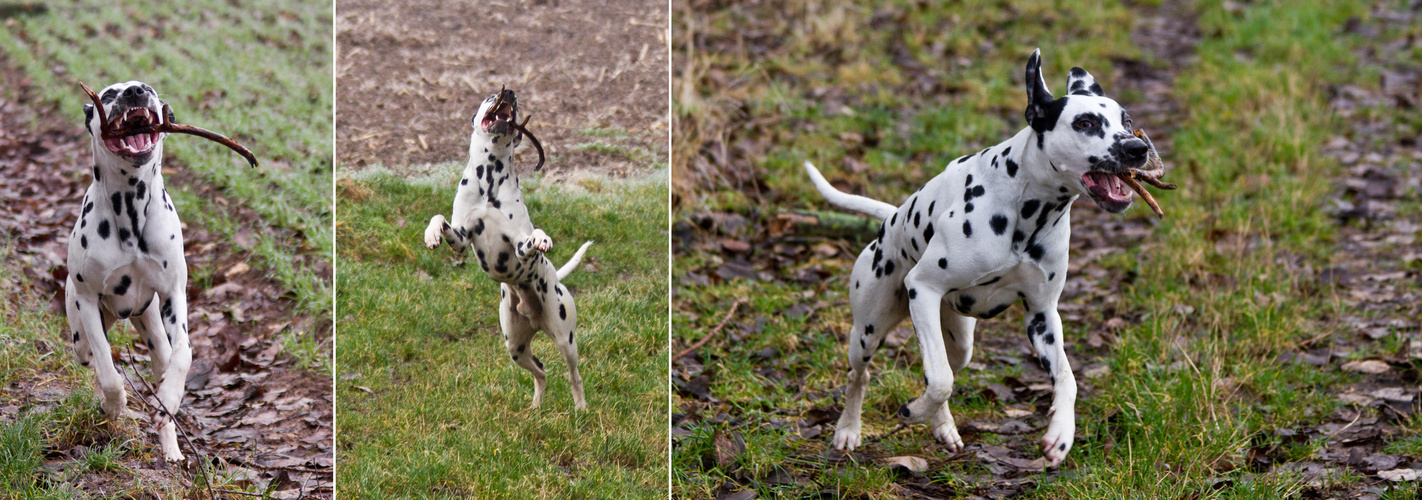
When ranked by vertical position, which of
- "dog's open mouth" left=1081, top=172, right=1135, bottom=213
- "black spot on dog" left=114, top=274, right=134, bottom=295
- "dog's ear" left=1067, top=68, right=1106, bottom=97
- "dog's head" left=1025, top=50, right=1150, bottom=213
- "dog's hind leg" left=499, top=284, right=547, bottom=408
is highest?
"dog's ear" left=1067, top=68, right=1106, bottom=97

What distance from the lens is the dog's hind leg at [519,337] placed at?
12.5ft

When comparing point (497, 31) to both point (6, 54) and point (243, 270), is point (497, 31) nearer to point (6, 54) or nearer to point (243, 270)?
point (243, 270)

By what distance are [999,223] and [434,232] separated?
1936mm

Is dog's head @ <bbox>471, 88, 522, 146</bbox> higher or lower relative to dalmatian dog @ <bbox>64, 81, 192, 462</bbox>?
higher

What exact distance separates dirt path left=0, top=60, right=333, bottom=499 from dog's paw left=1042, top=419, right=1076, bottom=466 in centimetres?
309

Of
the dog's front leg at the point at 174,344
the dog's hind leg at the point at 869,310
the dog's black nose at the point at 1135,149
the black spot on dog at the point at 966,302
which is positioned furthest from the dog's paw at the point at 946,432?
the dog's front leg at the point at 174,344

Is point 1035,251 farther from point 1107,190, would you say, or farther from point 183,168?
point 183,168

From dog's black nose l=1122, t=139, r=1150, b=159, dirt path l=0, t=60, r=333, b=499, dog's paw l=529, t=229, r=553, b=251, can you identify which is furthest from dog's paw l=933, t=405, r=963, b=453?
dirt path l=0, t=60, r=333, b=499

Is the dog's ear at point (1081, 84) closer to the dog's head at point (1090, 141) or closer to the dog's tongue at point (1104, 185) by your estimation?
the dog's head at point (1090, 141)

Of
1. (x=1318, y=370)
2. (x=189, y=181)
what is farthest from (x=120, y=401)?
(x=1318, y=370)

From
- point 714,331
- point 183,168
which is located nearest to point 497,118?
point 714,331

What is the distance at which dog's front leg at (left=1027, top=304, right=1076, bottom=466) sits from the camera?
12.5ft

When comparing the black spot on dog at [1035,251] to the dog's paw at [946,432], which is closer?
the black spot on dog at [1035,251]

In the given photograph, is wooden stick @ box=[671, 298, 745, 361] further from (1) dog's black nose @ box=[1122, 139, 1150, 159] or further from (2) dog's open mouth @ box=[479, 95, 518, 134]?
(1) dog's black nose @ box=[1122, 139, 1150, 159]
